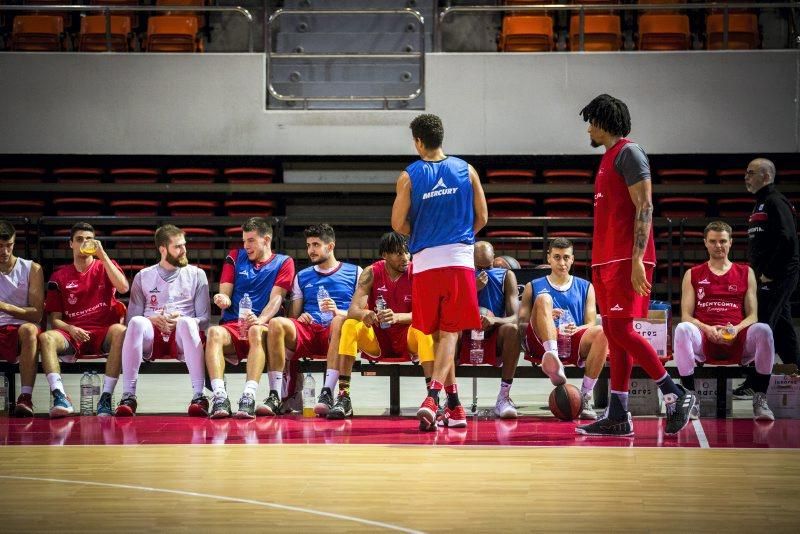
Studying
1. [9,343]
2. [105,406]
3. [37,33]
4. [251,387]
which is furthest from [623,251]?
[37,33]

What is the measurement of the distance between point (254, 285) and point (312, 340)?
0.57 meters

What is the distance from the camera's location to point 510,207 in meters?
11.9

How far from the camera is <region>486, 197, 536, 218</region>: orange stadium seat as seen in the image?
38.4ft

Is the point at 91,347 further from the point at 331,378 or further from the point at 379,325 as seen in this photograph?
the point at 379,325

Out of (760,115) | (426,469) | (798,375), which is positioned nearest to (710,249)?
(798,375)

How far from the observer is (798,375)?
637 cm

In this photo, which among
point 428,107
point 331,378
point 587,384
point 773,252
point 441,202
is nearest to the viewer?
point 441,202

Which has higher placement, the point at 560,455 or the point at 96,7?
the point at 96,7

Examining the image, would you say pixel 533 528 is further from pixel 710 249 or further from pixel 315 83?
pixel 315 83

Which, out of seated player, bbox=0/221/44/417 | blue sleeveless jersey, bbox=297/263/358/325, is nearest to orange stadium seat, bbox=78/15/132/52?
seated player, bbox=0/221/44/417

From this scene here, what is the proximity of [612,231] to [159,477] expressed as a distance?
8.22 ft

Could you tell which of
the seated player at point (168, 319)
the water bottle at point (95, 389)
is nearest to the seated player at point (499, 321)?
the seated player at point (168, 319)

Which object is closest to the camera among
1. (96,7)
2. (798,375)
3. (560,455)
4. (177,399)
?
(560,455)

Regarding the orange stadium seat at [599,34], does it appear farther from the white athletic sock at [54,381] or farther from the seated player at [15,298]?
the white athletic sock at [54,381]
